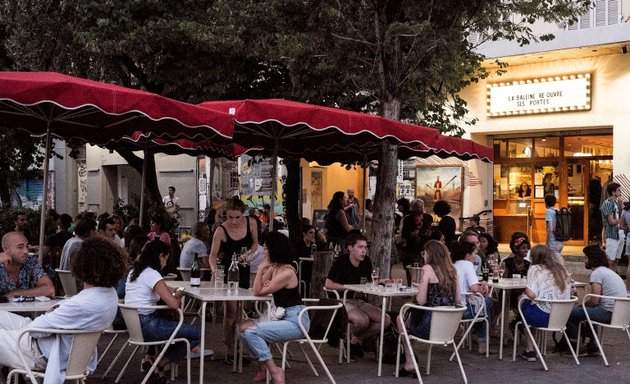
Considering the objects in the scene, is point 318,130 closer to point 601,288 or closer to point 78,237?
point 78,237

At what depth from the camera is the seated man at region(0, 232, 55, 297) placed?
732 centimetres

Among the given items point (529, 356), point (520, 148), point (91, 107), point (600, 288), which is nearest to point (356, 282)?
point (529, 356)

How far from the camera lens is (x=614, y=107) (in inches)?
805

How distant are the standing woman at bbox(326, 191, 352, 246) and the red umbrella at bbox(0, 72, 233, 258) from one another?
438 centimetres

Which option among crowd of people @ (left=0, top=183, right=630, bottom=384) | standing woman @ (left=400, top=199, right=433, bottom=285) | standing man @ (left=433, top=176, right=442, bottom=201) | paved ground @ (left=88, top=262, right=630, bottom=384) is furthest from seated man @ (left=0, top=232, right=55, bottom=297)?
standing man @ (left=433, top=176, right=442, bottom=201)

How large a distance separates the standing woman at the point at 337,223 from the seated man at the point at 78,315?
8.30 metres

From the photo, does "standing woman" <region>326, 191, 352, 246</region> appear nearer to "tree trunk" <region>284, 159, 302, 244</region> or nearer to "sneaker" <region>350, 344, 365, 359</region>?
"tree trunk" <region>284, 159, 302, 244</region>

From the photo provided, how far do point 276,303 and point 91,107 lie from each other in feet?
8.50

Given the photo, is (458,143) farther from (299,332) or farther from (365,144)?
(299,332)

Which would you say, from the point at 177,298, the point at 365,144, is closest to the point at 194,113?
the point at 177,298

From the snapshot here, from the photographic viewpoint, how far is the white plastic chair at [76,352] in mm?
5934

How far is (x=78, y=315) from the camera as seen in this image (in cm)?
609

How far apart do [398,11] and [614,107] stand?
33.7 ft

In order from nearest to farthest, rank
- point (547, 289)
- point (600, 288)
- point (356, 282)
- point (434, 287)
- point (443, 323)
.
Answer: point (443, 323) → point (434, 287) → point (547, 289) → point (356, 282) → point (600, 288)
